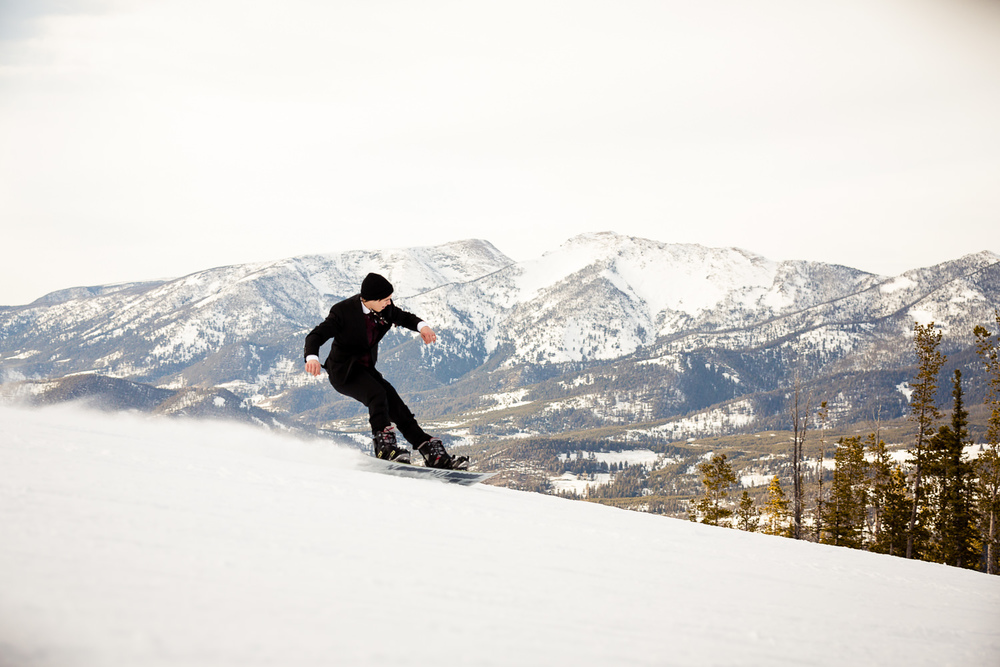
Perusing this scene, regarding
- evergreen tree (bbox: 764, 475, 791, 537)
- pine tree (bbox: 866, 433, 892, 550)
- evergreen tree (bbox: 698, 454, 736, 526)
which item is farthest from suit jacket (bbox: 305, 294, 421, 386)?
pine tree (bbox: 866, 433, 892, 550)

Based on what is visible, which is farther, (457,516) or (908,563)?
(908,563)

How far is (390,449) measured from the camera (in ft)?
27.0

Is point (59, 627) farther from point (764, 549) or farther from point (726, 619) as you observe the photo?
point (764, 549)

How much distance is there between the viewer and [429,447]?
27.5 ft

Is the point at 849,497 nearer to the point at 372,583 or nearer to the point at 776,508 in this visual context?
the point at 776,508

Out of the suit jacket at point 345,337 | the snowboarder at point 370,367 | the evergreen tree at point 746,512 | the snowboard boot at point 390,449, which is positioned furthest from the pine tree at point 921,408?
the suit jacket at point 345,337

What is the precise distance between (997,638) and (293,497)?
4.95 metres

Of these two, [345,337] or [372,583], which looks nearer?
[372,583]

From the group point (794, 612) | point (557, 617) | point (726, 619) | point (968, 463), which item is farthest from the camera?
point (968, 463)

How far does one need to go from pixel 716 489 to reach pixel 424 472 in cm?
5384

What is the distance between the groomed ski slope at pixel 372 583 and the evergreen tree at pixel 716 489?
1984 inches

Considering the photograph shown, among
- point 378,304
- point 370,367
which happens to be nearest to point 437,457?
point 370,367

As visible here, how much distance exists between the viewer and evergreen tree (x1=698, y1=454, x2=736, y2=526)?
5394 cm

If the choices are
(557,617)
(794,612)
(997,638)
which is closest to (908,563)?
(997,638)
